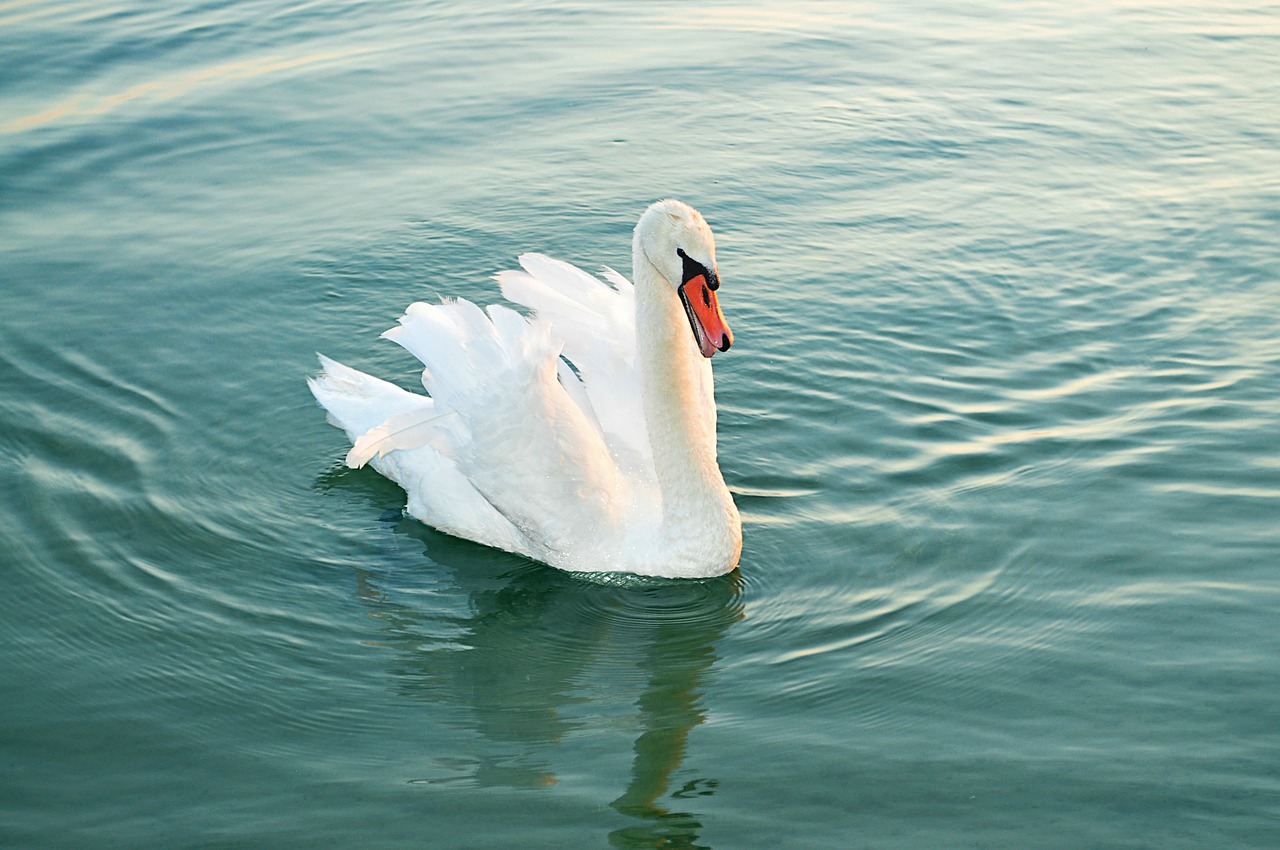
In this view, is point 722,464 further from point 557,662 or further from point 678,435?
point 557,662

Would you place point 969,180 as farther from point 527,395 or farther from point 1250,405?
point 527,395

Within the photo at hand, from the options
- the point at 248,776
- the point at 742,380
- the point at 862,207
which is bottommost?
the point at 248,776

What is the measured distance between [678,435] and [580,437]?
435 millimetres

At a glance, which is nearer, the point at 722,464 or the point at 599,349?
the point at 599,349

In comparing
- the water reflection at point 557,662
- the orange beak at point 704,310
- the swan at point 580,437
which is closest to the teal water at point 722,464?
the water reflection at point 557,662

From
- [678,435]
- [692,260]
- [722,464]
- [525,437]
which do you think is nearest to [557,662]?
[525,437]

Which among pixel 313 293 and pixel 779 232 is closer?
pixel 313 293

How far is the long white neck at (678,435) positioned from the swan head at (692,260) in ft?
0.50

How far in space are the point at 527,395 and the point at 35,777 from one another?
246 cm

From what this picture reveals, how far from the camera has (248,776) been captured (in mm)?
5246

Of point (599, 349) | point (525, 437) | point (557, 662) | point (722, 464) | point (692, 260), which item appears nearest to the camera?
point (557, 662)

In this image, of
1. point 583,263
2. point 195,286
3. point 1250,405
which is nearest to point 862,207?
point 583,263

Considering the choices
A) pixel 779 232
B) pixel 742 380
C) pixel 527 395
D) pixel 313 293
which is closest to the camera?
pixel 527 395

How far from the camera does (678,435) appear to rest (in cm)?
658
